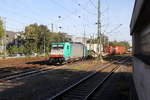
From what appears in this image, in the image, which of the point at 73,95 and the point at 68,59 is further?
the point at 68,59

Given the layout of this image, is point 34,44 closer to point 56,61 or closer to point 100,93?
point 56,61

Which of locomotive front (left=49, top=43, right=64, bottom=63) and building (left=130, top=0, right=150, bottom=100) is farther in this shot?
locomotive front (left=49, top=43, right=64, bottom=63)

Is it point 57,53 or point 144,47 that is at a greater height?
point 144,47

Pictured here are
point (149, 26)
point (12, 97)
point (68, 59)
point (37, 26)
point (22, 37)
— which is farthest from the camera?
point (37, 26)

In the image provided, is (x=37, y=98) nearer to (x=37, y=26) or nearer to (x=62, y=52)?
(x=62, y=52)

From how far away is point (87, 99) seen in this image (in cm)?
879

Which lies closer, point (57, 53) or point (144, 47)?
point (144, 47)

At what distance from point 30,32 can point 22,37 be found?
447 cm

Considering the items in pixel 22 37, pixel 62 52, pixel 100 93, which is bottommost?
pixel 100 93

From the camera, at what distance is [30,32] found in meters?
64.2

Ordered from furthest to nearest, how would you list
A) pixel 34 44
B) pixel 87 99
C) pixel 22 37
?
pixel 22 37 → pixel 34 44 → pixel 87 99

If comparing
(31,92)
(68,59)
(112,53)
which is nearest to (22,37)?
(112,53)

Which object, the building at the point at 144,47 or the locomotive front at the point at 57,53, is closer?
the building at the point at 144,47

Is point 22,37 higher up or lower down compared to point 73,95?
higher up
